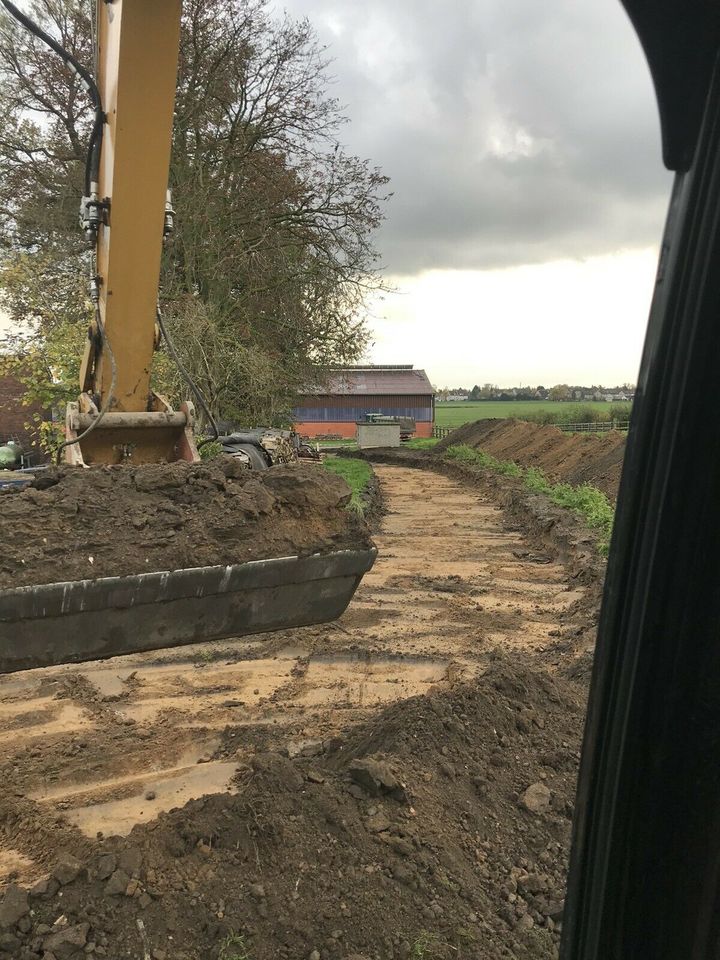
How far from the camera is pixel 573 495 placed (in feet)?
43.4

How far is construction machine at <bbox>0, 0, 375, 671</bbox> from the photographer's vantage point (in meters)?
2.38

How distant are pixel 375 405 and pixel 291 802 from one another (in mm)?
41851

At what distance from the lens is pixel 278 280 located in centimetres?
1547

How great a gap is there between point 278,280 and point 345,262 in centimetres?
167

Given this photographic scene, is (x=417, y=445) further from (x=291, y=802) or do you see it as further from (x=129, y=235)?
(x=291, y=802)

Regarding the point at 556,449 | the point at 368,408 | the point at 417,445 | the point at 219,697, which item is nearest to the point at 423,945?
the point at 219,697

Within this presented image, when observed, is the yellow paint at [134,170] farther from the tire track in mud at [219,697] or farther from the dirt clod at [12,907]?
the dirt clod at [12,907]

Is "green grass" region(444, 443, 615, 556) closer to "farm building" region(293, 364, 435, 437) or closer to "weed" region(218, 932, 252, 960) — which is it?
"weed" region(218, 932, 252, 960)

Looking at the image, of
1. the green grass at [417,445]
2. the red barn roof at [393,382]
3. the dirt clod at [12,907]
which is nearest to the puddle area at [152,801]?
the dirt clod at [12,907]

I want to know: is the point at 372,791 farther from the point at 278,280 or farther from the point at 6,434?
the point at 6,434

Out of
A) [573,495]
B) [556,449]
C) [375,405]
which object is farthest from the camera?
[375,405]

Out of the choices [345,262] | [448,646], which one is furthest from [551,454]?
[448,646]

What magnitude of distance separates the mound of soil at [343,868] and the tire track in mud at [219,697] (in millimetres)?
276

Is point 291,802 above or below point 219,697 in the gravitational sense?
above
